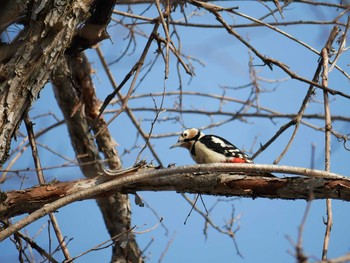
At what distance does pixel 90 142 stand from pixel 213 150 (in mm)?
1183

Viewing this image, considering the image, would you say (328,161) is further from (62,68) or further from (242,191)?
(62,68)

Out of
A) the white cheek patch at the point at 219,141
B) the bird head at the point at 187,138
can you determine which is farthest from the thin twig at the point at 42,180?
the bird head at the point at 187,138

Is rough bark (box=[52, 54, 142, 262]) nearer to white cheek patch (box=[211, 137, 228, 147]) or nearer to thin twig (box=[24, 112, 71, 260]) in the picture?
white cheek patch (box=[211, 137, 228, 147])

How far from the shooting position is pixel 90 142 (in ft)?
17.3

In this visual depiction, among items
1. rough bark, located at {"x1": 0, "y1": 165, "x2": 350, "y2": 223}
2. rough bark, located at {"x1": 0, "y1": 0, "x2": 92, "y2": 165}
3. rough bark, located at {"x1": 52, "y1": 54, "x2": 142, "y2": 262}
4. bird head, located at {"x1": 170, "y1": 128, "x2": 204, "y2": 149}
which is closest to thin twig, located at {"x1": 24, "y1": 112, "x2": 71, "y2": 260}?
rough bark, located at {"x1": 0, "y1": 165, "x2": 350, "y2": 223}

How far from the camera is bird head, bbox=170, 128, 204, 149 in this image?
18.5 ft

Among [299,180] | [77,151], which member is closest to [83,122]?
[77,151]

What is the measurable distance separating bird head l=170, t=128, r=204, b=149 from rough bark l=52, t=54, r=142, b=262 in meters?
0.70

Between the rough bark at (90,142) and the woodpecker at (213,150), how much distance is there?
0.79m

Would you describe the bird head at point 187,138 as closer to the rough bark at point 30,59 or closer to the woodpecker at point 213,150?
the woodpecker at point 213,150

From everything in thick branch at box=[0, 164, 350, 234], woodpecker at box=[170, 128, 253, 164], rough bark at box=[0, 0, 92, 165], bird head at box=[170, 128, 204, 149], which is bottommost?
thick branch at box=[0, 164, 350, 234]

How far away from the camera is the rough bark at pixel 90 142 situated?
16.6ft

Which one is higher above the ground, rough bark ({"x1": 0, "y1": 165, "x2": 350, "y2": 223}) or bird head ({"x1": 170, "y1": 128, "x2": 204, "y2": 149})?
bird head ({"x1": 170, "y1": 128, "x2": 204, "y2": 149})

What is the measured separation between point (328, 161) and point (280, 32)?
939mm
